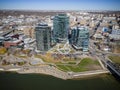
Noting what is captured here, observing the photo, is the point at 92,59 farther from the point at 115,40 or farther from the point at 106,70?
the point at 115,40

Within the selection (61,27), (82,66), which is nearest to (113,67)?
(82,66)

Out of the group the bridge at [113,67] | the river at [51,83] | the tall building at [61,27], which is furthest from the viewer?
the tall building at [61,27]

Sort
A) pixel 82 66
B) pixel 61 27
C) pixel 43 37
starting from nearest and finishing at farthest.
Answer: pixel 82 66, pixel 43 37, pixel 61 27

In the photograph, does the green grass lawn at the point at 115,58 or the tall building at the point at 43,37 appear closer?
the green grass lawn at the point at 115,58

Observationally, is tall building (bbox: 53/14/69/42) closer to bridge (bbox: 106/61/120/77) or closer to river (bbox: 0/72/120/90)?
bridge (bbox: 106/61/120/77)

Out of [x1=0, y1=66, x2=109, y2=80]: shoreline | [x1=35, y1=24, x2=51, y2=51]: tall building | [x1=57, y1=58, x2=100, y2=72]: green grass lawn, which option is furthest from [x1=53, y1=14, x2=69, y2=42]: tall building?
[x1=0, y1=66, x2=109, y2=80]: shoreline

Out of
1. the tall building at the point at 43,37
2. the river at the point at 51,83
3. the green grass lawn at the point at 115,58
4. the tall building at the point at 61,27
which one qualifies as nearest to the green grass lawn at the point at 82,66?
the river at the point at 51,83

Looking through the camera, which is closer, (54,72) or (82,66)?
(54,72)

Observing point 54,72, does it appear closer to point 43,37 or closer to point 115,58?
point 43,37

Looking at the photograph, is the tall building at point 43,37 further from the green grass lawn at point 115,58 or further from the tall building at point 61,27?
the green grass lawn at point 115,58

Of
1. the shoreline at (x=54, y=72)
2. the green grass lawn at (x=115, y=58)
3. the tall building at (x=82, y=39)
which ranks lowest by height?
the shoreline at (x=54, y=72)
